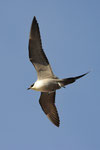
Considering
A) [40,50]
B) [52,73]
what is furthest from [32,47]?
[52,73]

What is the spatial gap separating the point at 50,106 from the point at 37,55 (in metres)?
3.24

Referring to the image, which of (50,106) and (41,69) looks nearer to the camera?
(41,69)

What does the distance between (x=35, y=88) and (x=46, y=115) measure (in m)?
2.29

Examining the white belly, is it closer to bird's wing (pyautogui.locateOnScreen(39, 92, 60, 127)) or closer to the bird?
the bird

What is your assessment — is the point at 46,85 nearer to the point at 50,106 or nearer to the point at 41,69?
the point at 41,69

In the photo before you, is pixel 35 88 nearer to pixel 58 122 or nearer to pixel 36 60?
pixel 36 60

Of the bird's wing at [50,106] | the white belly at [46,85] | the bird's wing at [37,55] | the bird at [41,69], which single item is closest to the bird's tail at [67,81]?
the bird at [41,69]

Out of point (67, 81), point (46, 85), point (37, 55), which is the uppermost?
point (37, 55)

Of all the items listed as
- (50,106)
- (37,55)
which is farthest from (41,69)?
(50,106)

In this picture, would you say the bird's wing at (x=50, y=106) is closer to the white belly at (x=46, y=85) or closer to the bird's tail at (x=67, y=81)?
the white belly at (x=46, y=85)

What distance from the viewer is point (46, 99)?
18.1 meters

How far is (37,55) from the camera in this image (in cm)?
1619

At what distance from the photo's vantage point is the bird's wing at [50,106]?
18.1 m

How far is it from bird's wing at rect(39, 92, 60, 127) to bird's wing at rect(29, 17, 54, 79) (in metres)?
1.70
